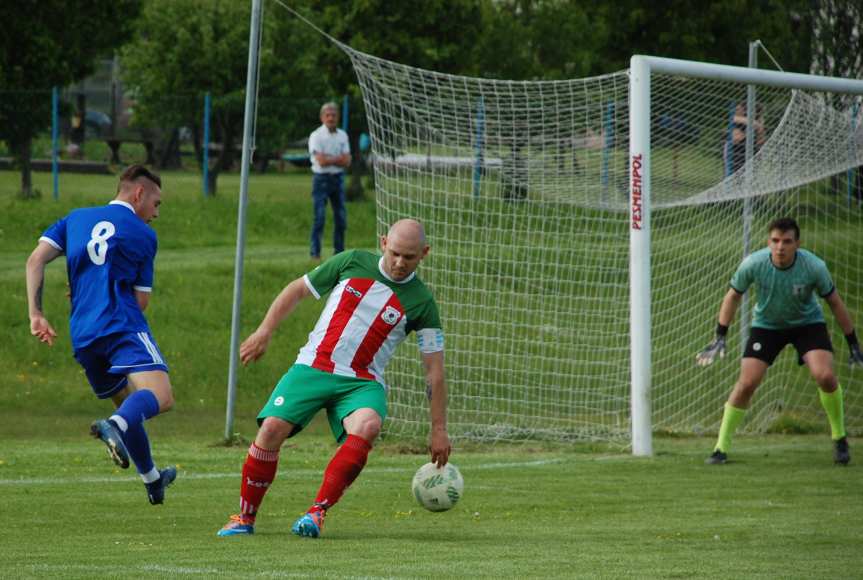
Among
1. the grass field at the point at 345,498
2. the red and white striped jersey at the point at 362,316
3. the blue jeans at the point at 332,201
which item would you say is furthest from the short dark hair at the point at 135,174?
the blue jeans at the point at 332,201

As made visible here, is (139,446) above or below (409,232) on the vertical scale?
below

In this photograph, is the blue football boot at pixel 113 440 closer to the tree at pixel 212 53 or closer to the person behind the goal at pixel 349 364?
the person behind the goal at pixel 349 364

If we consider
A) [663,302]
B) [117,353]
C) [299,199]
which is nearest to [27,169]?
[299,199]

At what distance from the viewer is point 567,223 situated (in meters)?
16.0

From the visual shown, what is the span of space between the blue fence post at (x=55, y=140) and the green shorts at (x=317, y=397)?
18.0 m

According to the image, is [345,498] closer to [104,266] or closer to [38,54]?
[104,266]

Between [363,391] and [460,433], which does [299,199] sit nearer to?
[460,433]

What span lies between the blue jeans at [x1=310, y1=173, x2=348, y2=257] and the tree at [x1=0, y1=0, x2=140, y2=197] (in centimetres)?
748

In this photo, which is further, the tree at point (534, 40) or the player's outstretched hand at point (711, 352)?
the tree at point (534, 40)

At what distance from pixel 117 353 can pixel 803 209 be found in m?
13.5

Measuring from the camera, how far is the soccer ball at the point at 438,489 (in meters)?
8.20

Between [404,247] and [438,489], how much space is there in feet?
4.66

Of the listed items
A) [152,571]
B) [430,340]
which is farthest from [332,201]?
[152,571]

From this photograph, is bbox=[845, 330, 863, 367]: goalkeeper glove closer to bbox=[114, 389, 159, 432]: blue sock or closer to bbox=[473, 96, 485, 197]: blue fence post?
bbox=[473, 96, 485, 197]: blue fence post
